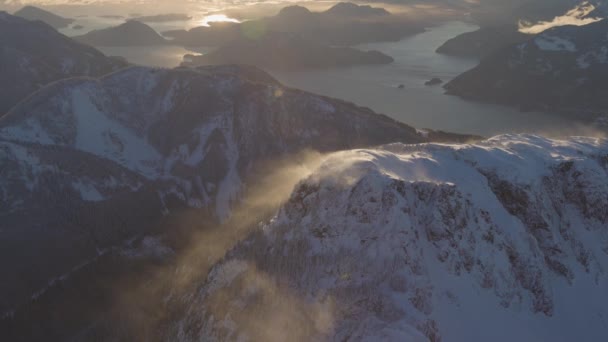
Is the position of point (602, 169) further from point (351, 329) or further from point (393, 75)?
point (393, 75)

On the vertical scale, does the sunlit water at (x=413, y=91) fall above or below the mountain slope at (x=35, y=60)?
below

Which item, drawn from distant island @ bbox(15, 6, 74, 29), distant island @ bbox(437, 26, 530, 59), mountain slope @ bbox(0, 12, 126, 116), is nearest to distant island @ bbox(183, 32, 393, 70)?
distant island @ bbox(437, 26, 530, 59)

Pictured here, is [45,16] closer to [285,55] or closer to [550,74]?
[285,55]

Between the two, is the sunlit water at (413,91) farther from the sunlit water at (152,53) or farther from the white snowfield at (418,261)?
the white snowfield at (418,261)

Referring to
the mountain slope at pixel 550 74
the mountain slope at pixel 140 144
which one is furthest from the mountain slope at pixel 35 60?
the mountain slope at pixel 550 74

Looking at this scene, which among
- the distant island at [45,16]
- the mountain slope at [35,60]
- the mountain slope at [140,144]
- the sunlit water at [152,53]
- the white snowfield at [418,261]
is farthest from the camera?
the distant island at [45,16]

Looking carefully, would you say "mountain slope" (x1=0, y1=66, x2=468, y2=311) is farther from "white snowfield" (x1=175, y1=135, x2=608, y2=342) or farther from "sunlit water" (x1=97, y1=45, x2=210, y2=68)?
"sunlit water" (x1=97, y1=45, x2=210, y2=68)
